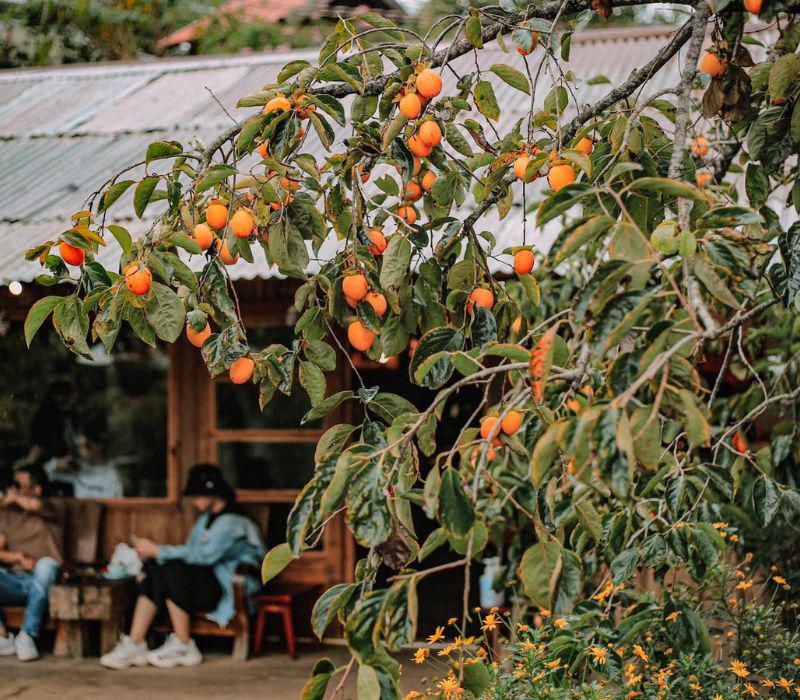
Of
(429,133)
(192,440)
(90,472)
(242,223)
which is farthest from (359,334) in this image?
(90,472)

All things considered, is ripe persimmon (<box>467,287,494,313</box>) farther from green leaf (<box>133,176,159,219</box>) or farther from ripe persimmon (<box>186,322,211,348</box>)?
green leaf (<box>133,176,159,219</box>)

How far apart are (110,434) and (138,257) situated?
15.5 feet

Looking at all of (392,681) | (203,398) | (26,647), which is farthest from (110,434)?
(392,681)

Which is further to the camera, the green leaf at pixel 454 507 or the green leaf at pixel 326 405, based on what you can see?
the green leaf at pixel 326 405

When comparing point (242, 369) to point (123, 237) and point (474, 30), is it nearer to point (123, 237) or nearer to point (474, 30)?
point (123, 237)

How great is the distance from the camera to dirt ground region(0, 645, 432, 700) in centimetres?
512

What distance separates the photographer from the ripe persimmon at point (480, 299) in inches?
93.0

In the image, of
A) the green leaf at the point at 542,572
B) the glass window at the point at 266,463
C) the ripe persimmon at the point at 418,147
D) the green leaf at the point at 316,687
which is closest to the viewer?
the green leaf at the point at 542,572

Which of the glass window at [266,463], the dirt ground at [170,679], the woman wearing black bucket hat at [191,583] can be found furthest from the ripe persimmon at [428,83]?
the glass window at [266,463]

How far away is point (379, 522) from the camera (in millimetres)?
1659

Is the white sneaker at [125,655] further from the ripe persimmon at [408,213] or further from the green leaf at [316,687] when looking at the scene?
the green leaf at [316,687]

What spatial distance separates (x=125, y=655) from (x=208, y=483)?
A: 103 cm

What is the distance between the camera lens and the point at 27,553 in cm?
606

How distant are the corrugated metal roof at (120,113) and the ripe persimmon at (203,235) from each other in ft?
7.63
